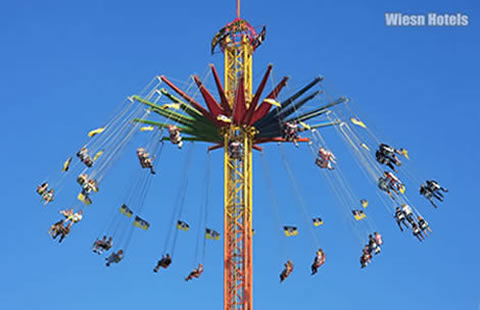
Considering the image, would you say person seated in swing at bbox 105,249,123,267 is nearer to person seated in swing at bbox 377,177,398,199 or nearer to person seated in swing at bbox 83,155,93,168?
person seated in swing at bbox 83,155,93,168

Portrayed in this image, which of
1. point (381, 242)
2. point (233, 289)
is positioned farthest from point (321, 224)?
point (233, 289)

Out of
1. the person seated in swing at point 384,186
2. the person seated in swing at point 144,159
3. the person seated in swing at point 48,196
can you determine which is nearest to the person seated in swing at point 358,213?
the person seated in swing at point 384,186

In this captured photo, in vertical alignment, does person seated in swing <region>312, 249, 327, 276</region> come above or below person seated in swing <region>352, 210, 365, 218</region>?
below

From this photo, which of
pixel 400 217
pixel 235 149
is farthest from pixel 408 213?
pixel 235 149

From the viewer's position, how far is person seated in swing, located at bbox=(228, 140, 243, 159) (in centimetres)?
4106

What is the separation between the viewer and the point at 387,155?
1634 inches

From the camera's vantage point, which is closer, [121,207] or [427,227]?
[427,227]

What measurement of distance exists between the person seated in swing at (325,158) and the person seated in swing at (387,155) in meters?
2.29

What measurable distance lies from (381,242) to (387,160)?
13.4 feet

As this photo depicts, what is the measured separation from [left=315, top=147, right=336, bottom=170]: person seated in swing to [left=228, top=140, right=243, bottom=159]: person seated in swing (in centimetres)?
403

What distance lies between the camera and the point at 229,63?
44.6m

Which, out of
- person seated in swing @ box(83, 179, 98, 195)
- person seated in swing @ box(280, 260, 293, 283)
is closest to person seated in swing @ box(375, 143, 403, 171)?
person seated in swing @ box(280, 260, 293, 283)

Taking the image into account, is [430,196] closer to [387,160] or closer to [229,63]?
[387,160]

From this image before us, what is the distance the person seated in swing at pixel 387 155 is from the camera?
136 feet
